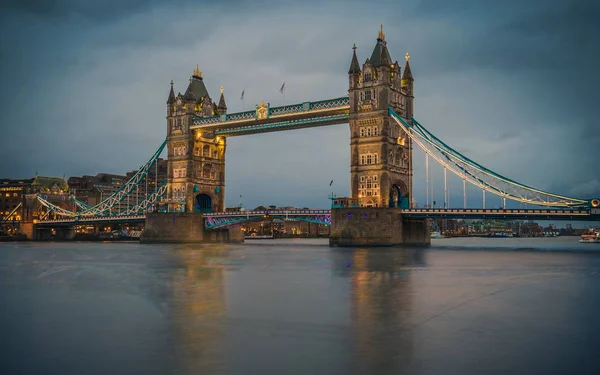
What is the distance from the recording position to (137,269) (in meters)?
35.9

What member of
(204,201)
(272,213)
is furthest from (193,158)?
(272,213)

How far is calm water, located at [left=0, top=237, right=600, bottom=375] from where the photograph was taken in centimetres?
1204

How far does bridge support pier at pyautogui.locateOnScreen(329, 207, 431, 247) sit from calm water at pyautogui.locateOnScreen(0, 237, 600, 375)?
97.1 feet

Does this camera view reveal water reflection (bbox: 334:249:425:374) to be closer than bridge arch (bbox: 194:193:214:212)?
Yes

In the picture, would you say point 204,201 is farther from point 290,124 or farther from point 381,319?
point 381,319

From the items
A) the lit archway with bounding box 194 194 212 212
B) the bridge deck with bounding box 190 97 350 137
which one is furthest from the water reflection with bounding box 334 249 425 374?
the lit archway with bounding box 194 194 212 212

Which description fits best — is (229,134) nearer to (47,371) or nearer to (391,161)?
(391,161)

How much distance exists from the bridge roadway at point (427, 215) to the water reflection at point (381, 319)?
88.8 feet

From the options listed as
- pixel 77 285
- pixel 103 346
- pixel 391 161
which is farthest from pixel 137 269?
pixel 391 161

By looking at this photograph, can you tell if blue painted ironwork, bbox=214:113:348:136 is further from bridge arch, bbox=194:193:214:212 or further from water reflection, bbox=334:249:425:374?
water reflection, bbox=334:249:425:374

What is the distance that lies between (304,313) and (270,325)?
2425mm

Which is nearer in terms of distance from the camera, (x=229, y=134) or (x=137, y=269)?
(x=137, y=269)

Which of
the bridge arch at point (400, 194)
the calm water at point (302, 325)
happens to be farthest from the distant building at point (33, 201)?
the calm water at point (302, 325)

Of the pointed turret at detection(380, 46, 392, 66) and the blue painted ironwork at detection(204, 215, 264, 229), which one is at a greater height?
the pointed turret at detection(380, 46, 392, 66)
